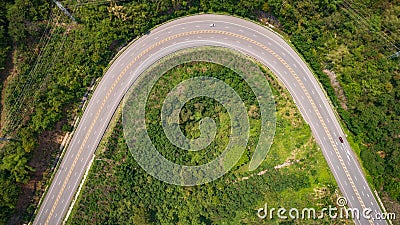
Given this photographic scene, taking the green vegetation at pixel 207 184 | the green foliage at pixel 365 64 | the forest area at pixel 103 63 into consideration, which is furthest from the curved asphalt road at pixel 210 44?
the green foliage at pixel 365 64

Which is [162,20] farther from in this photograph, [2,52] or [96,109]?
[2,52]

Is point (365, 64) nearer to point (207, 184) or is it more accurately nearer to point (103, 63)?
point (207, 184)

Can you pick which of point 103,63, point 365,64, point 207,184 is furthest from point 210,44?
point 365,64

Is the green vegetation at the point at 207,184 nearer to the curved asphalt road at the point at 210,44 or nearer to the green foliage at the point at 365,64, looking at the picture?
the curved asphalt road at the point at 210,44

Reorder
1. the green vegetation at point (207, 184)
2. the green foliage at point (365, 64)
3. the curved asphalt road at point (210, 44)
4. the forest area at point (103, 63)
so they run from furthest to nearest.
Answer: the green vegetation at point (207, 184) → the curved asphalt road at point (210, 44) → the green foliage at point (365, 64) → the forest area at point (103, 63)

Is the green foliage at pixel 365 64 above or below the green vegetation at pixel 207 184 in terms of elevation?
above
